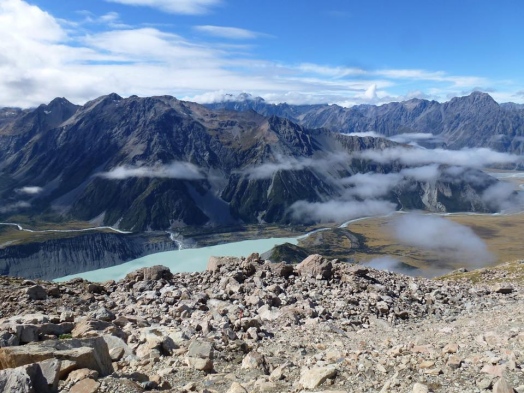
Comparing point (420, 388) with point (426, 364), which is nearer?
point (420, 388)

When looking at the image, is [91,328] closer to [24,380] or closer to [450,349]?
[24,380]

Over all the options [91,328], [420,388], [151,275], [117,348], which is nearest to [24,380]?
[117,348]

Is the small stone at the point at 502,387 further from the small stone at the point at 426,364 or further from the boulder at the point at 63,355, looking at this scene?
the boulder at the point at 63,355

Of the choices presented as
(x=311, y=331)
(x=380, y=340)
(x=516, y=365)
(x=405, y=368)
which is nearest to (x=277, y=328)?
(x=311, y=331)

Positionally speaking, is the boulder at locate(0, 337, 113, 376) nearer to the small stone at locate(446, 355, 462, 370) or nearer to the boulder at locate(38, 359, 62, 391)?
the boulder at locate(38, 359, 62, 391)

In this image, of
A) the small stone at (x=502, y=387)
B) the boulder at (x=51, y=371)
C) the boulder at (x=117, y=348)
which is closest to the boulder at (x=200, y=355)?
the boulder at (x=117, y=348)

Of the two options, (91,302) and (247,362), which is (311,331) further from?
(91,302)
